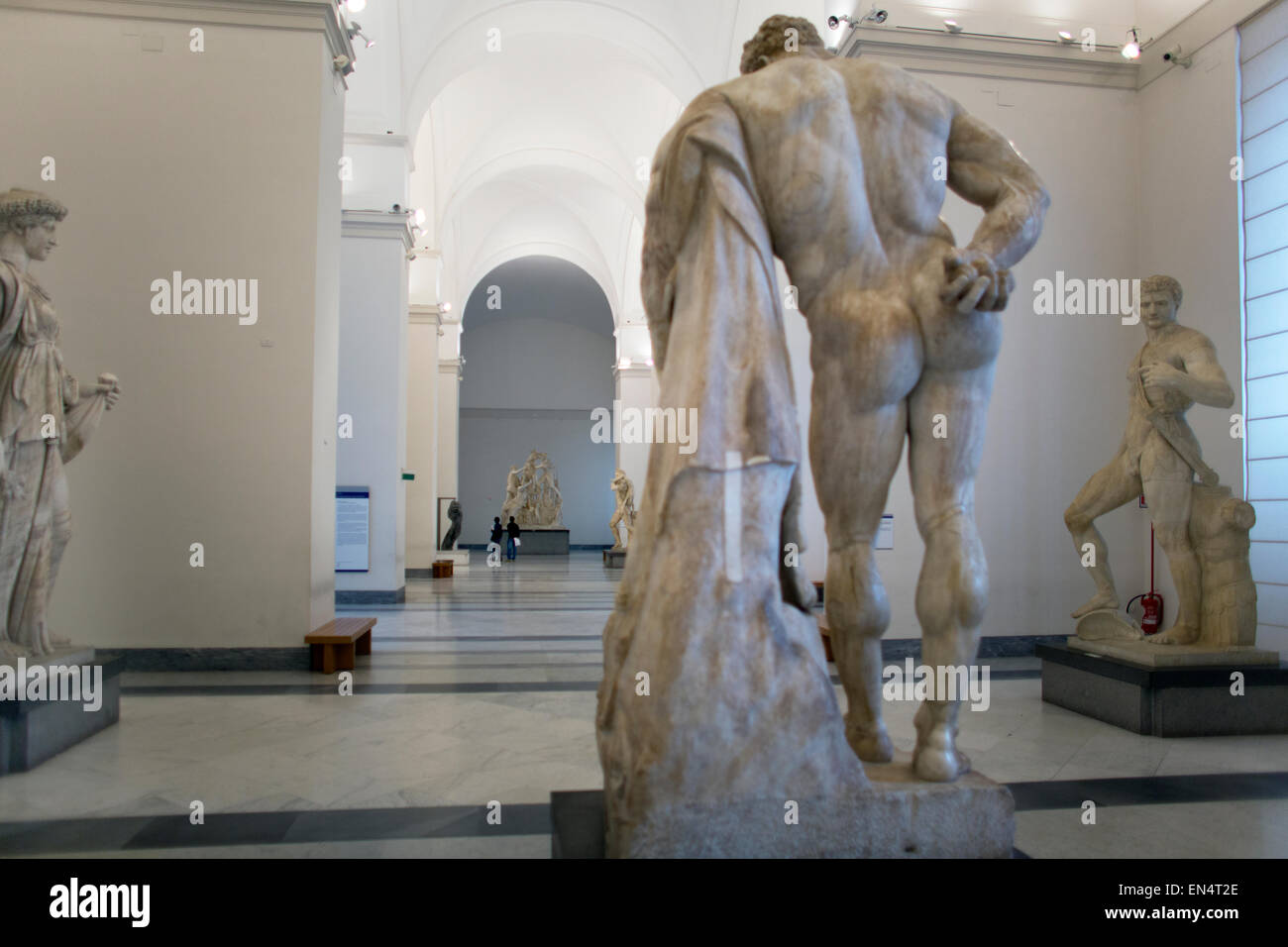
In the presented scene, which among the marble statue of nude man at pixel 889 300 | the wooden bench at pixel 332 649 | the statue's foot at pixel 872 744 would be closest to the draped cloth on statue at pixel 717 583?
the marble statue of nude man at pixel 889 300

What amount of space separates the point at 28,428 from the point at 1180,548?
6.22 m

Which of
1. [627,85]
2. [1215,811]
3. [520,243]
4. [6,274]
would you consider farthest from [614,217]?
[1215,811]

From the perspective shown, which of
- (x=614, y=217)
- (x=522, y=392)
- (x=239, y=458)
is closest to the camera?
(x=239, y=458)

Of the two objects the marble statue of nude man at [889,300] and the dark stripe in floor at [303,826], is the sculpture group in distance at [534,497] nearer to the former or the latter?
the dark stripe in floor at [303,826]

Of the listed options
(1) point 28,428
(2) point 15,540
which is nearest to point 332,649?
(2) point 15,540

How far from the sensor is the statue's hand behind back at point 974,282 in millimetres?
2299

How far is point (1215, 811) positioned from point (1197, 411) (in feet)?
16.0

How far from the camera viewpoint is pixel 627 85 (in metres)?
15.8

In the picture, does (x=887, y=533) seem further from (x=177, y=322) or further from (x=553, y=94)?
(x=553, y=94)

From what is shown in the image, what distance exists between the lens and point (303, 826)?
3.19 meters

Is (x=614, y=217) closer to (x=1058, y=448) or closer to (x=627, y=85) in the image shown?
Answer: (x=627, y=85)

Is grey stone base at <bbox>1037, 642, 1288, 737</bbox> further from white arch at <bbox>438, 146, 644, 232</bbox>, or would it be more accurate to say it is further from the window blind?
white arch at <bbox>438, 146, 644, 232</bbox>

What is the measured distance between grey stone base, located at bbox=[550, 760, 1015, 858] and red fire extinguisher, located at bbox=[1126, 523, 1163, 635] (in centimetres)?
624
